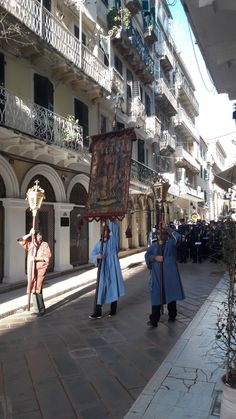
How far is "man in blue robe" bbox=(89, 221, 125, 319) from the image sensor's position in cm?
776

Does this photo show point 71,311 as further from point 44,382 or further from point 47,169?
point 47,169

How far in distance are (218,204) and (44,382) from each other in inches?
2669

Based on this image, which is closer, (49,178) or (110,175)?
(110,175)

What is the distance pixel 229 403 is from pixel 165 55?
30.6 m

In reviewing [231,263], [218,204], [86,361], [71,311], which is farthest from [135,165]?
[218,204]

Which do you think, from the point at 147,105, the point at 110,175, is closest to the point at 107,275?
the point at 110,175

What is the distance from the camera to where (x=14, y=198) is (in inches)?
465

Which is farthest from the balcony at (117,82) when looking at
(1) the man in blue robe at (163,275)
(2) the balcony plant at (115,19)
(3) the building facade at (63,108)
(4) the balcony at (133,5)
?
(1) the man in blue robe at (163,275)

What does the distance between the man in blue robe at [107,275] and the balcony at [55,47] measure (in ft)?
21.9

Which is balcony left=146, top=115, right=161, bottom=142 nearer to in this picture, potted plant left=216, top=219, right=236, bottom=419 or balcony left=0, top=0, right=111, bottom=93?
balcony left=0, top=0, right=111, bottom=93

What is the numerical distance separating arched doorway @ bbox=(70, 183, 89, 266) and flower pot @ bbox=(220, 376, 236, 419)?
40.1 ft

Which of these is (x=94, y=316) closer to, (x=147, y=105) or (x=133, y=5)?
(x=133, y=5)

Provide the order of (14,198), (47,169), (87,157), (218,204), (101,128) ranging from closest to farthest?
1. (14,198)
2. (47,169)
3. (87,157)
4. (101,128)
5. (218,204)

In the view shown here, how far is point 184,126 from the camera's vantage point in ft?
122
